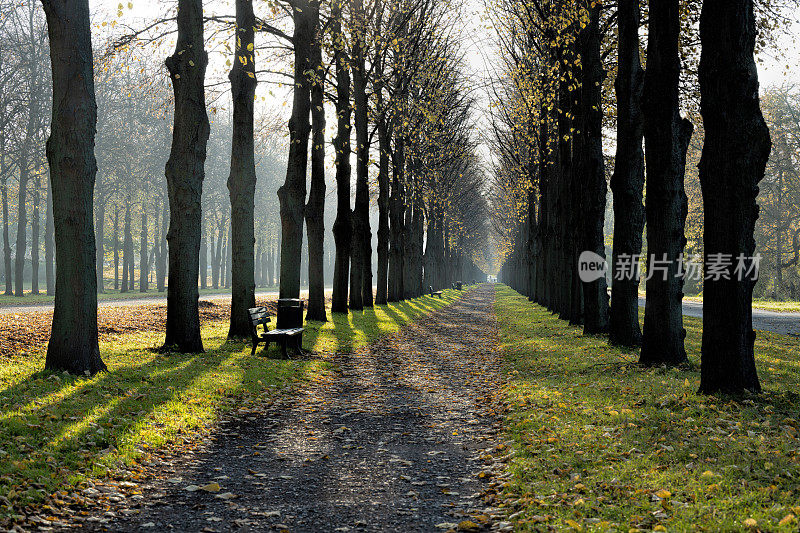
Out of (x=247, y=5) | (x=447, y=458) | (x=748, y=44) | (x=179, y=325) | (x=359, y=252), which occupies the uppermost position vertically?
(x=247, y=5)

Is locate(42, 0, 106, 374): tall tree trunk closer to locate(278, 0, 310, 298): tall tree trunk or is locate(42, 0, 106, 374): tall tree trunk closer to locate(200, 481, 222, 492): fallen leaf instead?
locate(200, 481, 222, 492): fallen leaf

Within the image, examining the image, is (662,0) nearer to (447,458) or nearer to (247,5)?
(447,458)

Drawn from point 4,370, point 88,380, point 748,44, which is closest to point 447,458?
point 88,380

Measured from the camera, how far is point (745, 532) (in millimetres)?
4020

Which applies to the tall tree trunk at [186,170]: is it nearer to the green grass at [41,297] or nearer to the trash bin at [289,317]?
the trash bin at [289,317]

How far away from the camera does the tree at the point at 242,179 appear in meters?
14.6

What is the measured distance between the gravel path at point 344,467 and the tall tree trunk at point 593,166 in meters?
6.42

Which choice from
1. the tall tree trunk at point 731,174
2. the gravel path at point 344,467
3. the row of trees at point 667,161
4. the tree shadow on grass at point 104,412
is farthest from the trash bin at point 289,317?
the tall tree trunk at point 731,174

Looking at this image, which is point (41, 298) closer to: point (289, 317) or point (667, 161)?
point (289, 317)

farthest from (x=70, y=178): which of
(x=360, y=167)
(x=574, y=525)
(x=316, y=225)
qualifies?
(x=360, y=167)

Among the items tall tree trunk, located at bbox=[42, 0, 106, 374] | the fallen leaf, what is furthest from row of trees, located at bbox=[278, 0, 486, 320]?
the fallen leaf

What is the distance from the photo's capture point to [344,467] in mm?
6273

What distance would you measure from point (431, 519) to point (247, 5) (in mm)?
13679

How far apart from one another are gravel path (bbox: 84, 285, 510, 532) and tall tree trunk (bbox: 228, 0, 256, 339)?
15.2ft
